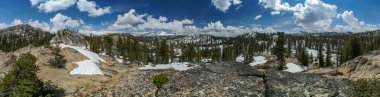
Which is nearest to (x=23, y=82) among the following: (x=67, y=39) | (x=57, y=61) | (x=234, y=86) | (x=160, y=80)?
(x=160, y=80)

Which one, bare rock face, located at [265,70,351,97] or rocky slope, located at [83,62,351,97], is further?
rocky slope, located at [83,62,351,97]

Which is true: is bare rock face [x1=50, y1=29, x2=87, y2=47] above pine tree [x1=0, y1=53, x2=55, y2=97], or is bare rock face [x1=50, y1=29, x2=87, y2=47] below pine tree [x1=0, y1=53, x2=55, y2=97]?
above

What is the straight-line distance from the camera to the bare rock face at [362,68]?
6646 centimetres

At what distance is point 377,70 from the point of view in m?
65.1

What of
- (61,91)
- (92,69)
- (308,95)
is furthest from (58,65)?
(308,95)

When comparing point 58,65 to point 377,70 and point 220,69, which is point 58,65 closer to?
point 220,69

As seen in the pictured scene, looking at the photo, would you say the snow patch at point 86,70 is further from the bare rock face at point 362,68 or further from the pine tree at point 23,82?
the bare rock face at point 362,68

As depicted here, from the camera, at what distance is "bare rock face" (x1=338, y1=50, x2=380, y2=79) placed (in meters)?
66.5

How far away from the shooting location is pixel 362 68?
73.2 m

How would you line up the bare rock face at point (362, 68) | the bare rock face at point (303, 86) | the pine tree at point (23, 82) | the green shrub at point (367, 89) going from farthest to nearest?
the bare rock face at point (362, 68), the bare rock face at point (303, 86), the pine tree at point (23, 82), the green shrub at point (367, 89)

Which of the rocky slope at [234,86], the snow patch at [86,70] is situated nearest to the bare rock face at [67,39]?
the snow patch at [86,70]

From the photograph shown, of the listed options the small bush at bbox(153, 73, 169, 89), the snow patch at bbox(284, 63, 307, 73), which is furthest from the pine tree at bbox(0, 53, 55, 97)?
the snow patch at bbox(284, 63, 307, 73)

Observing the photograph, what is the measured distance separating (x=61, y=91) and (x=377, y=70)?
5736cm

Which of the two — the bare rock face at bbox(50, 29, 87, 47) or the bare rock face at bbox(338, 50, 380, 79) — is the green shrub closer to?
the bare rock face at bbox(338, 50, 380, 79)
